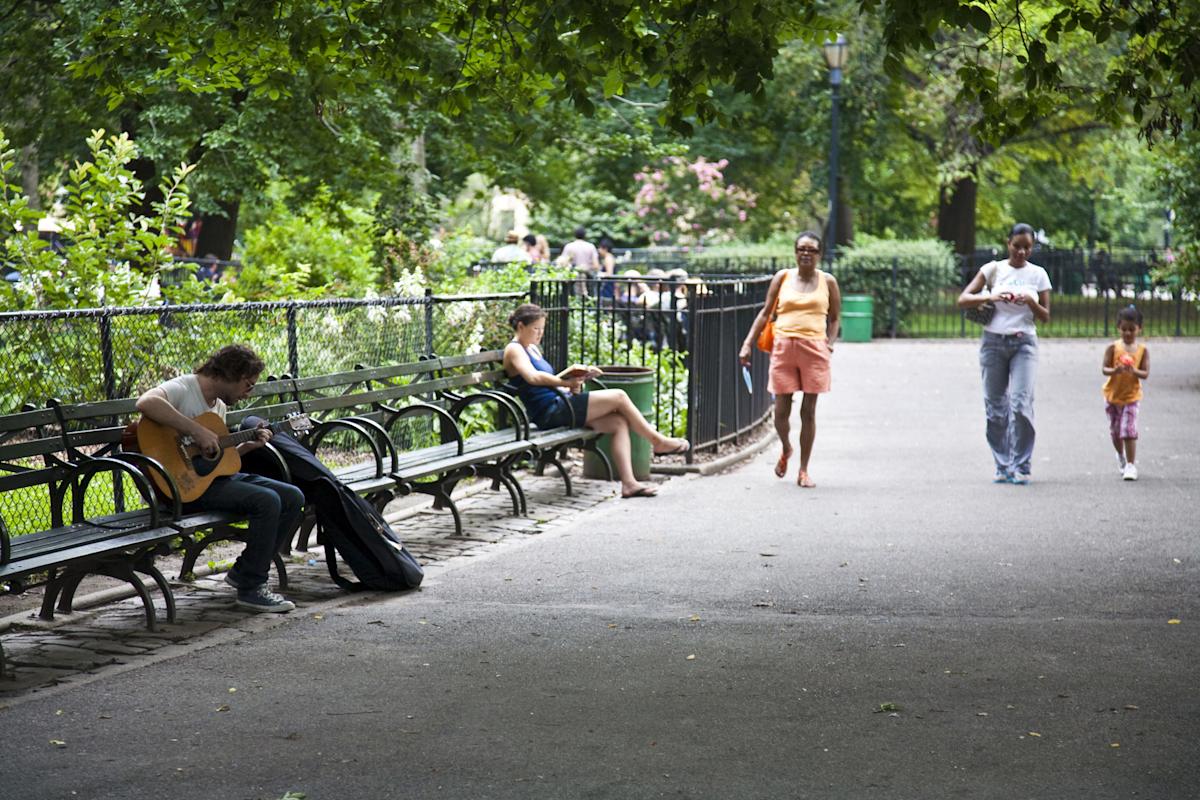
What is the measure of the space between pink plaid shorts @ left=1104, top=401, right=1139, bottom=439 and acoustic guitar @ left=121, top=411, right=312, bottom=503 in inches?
274

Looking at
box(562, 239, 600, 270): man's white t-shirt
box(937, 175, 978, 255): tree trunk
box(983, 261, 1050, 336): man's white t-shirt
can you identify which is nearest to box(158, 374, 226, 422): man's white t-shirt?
box(983, 261, 1050, 336): man's white t-shirt

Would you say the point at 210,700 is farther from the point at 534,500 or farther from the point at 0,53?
the point at 0,53

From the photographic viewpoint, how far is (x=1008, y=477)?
1172 centimetres

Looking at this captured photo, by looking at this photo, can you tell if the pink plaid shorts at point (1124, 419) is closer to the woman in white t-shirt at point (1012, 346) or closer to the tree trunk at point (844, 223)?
the woman in white t-shirt at point (1012, 346)

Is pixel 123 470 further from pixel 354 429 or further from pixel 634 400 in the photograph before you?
pixel 634 400

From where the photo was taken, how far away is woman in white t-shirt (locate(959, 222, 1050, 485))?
11.4m

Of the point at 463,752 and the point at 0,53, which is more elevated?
the point at 0,53

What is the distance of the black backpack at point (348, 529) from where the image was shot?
7570mm

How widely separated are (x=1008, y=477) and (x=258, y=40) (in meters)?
6.17

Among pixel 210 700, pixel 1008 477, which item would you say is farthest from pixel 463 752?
pixel 1008 477

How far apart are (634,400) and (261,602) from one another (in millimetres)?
5127

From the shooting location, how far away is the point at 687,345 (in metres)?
12.9

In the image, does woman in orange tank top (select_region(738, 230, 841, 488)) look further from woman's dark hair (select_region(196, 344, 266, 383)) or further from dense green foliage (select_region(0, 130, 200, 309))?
woman's dark hair (select_region(196, 344, 266, 383))

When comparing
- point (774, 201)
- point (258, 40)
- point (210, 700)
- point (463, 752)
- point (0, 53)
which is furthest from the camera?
point (774, 201)
